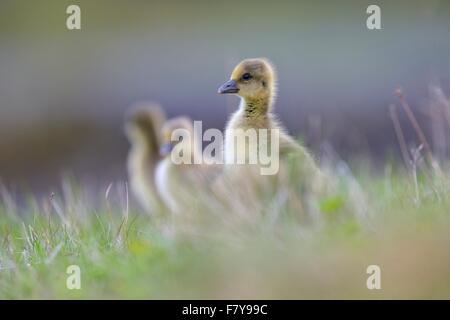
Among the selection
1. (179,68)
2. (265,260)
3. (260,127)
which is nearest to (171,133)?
(260,127)

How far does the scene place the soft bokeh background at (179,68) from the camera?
Result: 32.5 feet

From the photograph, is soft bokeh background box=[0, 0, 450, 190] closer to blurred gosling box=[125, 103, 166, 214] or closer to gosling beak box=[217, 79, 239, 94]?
blurred gosling box=[125, 103, 166, 214]

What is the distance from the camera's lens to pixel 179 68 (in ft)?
39.7

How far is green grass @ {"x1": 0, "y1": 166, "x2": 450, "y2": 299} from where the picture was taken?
3367 mm

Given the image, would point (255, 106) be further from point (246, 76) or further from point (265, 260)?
point (265, 260)

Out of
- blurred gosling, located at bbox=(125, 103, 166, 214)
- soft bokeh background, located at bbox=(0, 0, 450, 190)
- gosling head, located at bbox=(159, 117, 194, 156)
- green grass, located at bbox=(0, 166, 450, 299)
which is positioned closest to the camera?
green grass, located at bbox=(0, 166, 450, 299)

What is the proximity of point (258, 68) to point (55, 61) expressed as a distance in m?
9.23

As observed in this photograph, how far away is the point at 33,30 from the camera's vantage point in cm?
1363

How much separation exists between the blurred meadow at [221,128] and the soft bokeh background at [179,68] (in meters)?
0.03

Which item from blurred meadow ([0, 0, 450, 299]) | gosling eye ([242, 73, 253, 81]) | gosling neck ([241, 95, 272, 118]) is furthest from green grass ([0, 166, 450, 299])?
gosling eye ([242, 73, 253, 81])

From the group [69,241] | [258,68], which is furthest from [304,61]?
[69,241]

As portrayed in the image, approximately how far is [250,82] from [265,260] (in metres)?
1.80

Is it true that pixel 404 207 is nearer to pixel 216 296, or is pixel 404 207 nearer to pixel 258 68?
pixel 216 296
